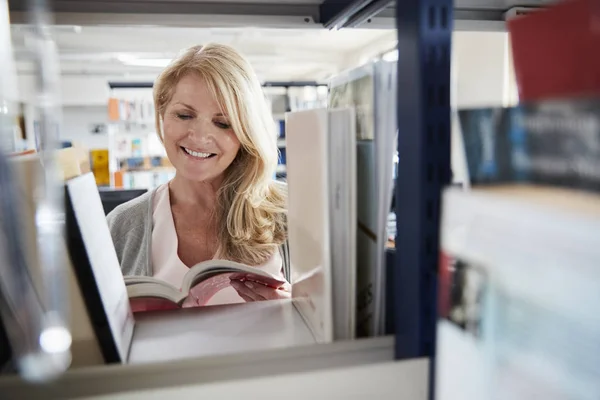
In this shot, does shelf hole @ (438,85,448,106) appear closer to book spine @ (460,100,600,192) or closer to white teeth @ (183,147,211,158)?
book spine @ (460,100,600,192)

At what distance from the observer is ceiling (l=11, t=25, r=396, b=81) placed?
19.8ft

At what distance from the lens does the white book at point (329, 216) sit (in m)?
0.52

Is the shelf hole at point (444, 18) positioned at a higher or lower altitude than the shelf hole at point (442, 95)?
higher

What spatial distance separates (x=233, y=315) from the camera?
0.70 metres

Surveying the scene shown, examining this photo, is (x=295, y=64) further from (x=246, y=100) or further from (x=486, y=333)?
→ (x=486, y=333)

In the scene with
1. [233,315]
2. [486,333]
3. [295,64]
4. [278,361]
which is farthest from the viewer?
[295,64]

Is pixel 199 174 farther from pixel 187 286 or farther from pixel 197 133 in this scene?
pixel 187 286

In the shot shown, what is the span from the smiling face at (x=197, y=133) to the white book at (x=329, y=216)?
96 cm

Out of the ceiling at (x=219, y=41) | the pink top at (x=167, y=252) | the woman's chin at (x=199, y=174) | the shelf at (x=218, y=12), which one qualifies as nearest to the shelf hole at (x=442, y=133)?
the shelf at (x=218, y=12)

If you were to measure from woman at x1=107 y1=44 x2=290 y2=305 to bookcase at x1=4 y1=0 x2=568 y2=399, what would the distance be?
0.98 metres

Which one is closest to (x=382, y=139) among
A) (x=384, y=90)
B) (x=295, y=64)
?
(x=384, y=90)

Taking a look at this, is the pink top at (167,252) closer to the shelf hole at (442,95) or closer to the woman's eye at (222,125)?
the woman's eye at (222,125)

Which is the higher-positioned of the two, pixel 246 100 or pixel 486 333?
pixel 246 100

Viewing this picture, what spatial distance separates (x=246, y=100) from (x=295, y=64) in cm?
728
